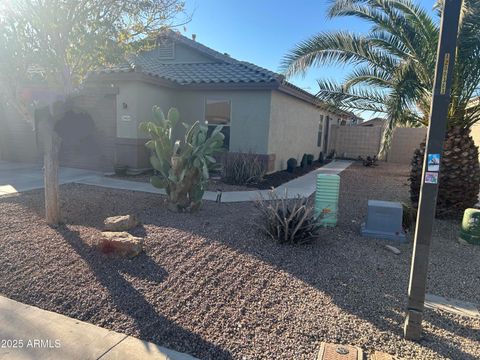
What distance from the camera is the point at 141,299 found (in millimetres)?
3385

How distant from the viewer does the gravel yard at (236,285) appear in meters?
2.89

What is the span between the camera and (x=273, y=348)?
274 centimetres

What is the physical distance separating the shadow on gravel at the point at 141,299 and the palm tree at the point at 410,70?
17.3ft

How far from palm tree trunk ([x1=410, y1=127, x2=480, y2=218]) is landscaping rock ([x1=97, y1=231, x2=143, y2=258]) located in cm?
603

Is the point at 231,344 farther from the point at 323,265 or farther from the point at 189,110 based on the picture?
the point at 189,110

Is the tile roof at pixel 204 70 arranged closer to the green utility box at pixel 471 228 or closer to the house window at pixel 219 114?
the house window at pixel 219 114

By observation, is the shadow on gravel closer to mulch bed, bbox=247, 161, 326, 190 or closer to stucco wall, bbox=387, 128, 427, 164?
mulch bed, bbox=247, 161, 326, 190

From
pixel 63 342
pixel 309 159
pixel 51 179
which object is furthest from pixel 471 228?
pixel 309 159

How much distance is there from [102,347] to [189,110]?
9818mm

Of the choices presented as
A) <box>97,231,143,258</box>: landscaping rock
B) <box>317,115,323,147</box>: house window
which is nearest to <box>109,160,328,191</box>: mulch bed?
<box>97,231,143,258</box>: landscaping rock

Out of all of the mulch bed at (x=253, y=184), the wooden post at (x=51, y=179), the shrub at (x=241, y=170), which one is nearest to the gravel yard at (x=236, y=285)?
the wooden post at (x=51, y=179)

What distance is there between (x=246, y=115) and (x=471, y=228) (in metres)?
7.14

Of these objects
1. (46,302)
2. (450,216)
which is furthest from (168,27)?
(450,216)

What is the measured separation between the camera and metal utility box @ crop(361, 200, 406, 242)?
5484 mm
